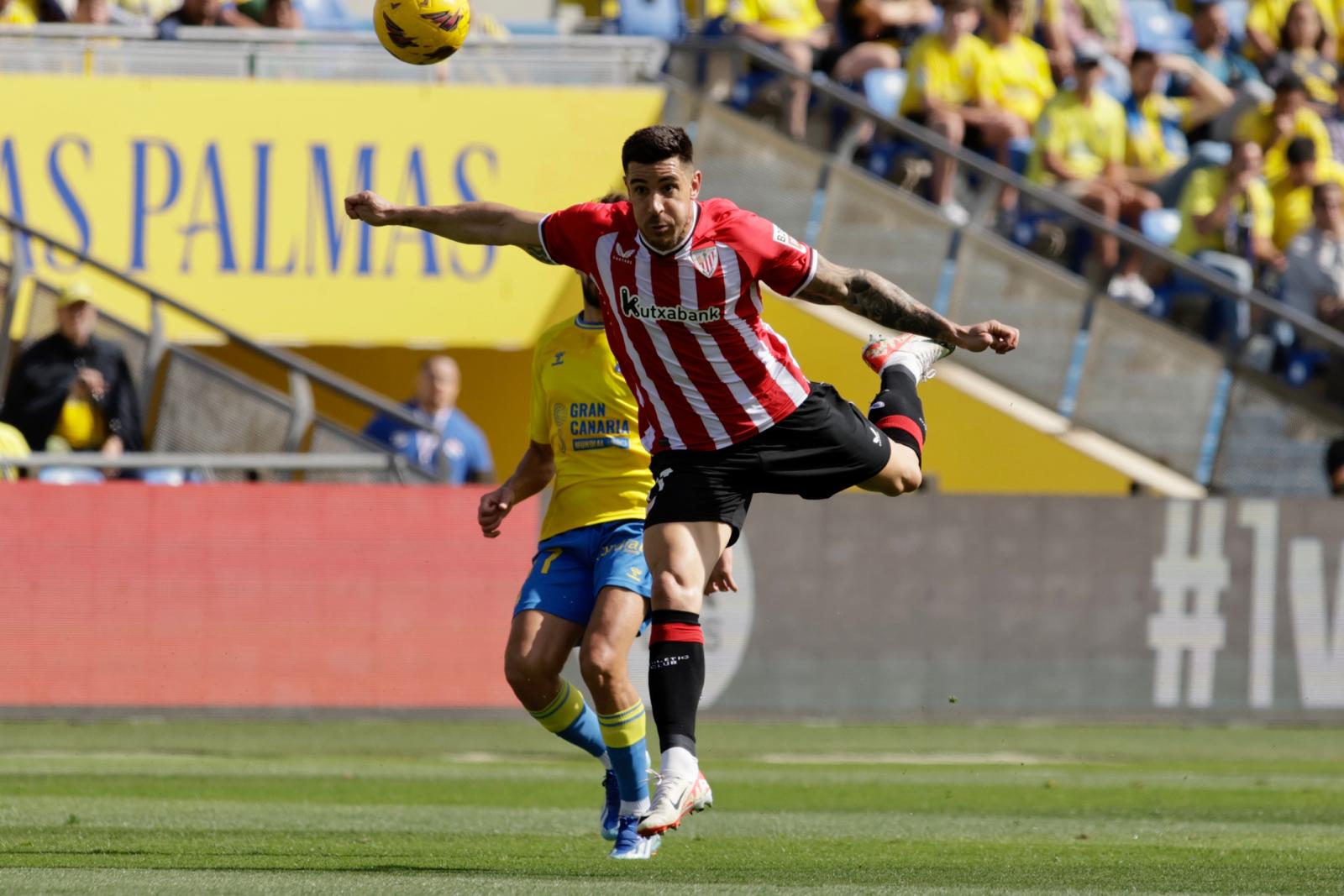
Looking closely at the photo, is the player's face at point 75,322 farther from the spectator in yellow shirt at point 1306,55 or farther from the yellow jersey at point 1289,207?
the spectator in yellow shirt at point 1306,55

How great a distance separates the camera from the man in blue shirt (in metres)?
14.4

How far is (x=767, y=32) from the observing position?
17062 millimetres

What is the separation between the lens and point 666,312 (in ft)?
22.3

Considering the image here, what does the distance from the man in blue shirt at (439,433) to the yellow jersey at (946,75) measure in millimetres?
4918

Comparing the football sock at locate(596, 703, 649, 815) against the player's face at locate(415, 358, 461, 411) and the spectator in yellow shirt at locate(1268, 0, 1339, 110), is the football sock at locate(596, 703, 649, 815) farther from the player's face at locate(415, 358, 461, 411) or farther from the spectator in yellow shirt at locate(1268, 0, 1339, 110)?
the spectator in yellow shirt at locate(1268, 0, 1339, 110)

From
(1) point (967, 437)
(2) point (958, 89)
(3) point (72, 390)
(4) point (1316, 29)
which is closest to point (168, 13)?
(3) point (72, 390)

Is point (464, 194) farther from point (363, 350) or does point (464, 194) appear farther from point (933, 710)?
point (933, 710)

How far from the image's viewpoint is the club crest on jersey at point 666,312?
680 cm

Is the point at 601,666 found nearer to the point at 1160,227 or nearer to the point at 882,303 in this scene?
the point at 882,303

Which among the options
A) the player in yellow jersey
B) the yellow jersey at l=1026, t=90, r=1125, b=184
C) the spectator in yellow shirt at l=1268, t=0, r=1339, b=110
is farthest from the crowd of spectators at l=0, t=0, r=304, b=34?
the spectator in yellow shirt at l=1268, t=0, r=1339, b=110

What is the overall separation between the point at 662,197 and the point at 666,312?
43 cm

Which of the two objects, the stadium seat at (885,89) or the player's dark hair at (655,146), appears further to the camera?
the stadium seat at (885,89)

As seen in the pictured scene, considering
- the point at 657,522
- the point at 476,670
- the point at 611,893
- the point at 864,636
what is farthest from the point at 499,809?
the point at 864,636

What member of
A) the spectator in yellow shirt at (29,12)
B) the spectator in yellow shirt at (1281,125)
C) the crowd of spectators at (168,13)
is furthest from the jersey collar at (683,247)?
the spectator in yellow shirt at (1281,125)
